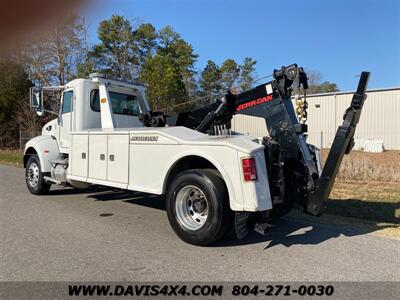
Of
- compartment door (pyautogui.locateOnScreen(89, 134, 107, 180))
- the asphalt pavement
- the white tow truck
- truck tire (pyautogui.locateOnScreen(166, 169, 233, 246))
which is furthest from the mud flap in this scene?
compartment door (pyautogui.locateOnScreen(89, 134, 107, 180))

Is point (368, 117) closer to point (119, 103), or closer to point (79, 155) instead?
point (119, 103)

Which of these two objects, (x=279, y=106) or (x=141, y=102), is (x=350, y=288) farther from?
(x=141, y=102)

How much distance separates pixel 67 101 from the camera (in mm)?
9492

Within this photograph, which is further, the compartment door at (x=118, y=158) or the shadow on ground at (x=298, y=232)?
the compartment door at (x=118, y=158)

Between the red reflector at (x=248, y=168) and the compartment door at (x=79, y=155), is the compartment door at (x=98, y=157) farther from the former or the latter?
the red reflector at (x=248, y=168)

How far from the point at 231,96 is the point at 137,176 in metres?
2.07

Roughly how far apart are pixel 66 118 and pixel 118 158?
3093 mm

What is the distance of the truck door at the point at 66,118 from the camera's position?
30.6ft

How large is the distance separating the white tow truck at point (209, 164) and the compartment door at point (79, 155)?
0.02m

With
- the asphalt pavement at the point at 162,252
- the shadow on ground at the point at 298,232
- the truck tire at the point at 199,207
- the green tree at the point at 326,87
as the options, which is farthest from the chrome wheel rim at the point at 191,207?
the green tree at the point at 326,87

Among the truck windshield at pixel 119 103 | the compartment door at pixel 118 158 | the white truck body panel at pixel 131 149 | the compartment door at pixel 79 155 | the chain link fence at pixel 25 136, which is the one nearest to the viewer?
the white truck body panel at pixel 131 149

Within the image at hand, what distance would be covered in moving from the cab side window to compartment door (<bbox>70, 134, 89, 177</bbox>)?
1351 mm

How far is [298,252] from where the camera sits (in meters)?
5.37

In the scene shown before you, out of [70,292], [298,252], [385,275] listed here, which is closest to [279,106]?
[298,252]
